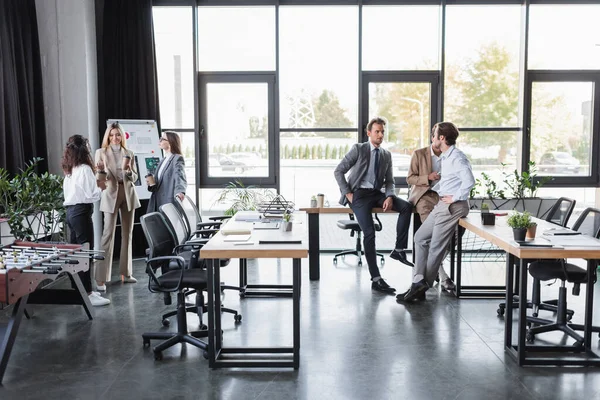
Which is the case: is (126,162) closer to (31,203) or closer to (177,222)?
(31,203)

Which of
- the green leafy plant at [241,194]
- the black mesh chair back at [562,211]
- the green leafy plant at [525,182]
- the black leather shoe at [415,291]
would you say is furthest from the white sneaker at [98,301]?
the green leafy plant at [525,182]

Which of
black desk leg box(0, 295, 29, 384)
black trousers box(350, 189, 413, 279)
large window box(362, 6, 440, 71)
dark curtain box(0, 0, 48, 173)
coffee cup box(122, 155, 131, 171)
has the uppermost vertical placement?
large window box(362, 6, 440, 71)

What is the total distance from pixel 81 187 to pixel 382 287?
10.2 ft

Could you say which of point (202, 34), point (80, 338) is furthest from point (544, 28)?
point (80, 338)

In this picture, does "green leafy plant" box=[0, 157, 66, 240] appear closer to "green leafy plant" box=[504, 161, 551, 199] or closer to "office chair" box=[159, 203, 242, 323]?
"office chair" box=[159, 203, 242, 323]

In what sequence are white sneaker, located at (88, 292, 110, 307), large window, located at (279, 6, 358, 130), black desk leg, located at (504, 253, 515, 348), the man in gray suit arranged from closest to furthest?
black desk leg, located at (504, 253, 515, 348) < white sneaker, located at (88, 292, 110, 307) < the man in gray suit < large window, located at (279, 6, 358, 130)

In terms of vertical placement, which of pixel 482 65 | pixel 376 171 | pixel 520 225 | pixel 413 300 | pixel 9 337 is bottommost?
pixel 413 300

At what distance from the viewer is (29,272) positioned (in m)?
3.91

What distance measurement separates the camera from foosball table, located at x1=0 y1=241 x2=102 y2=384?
147 inches

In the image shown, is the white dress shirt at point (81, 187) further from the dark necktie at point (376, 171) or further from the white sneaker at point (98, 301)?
the dark necktie at point (376, 171)

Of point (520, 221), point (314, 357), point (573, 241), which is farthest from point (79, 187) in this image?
point (573, 241)

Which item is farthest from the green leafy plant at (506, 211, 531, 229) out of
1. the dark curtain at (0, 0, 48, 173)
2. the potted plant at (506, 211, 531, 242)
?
the dark curtain at (0, 0, 48, 173)

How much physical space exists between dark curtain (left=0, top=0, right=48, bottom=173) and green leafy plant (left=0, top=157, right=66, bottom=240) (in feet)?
1.07

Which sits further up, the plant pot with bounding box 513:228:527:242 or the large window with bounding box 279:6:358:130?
the large window with bounding box 279:6:358:130
